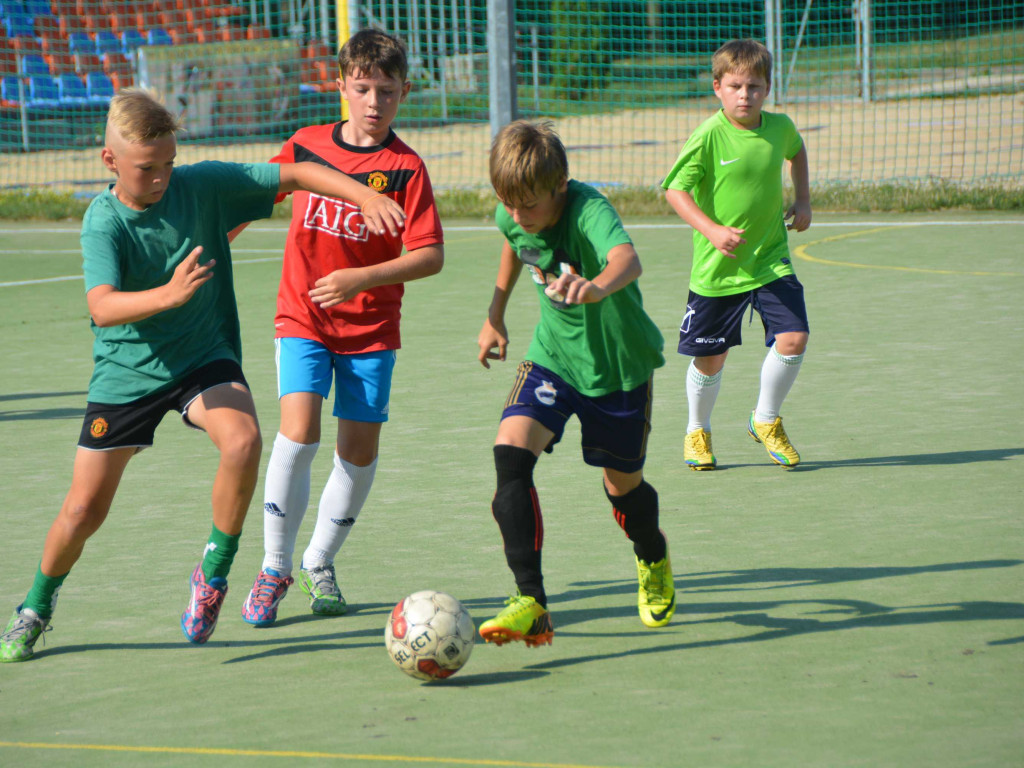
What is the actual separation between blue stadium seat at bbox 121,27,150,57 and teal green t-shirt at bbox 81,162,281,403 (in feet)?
82.4

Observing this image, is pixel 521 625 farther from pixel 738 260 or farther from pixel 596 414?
pixel 738 260

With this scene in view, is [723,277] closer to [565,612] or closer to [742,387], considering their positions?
[742,387]

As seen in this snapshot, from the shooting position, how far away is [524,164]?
3.83 m

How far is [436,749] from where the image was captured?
3248 millimetres

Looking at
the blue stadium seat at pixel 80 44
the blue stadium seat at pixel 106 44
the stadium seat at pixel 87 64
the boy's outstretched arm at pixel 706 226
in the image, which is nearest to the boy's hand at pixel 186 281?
the boy's outstretched arm at pixel 706 226

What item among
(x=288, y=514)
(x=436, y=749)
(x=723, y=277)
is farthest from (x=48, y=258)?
(x=436, y=749)

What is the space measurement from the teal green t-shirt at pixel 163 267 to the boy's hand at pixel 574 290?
1.11 metres

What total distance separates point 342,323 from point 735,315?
235 centimetres

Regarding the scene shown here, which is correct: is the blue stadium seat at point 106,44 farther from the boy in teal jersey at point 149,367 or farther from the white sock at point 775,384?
the boy in teal jersey at point 149,367

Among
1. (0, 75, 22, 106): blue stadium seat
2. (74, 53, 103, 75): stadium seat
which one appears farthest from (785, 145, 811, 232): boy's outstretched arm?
(74, 53, 103, 75): stadium seat

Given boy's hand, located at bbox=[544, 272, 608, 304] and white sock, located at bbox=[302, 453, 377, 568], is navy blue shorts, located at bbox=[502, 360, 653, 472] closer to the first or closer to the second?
boy's hand, located at bbox=[544, 272, 608, 304]

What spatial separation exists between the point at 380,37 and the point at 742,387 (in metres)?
3.81

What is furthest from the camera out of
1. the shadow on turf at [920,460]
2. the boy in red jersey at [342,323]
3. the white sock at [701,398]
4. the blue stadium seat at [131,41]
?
the blue stadium seat at [131,41]

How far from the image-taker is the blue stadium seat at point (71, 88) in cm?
2697
